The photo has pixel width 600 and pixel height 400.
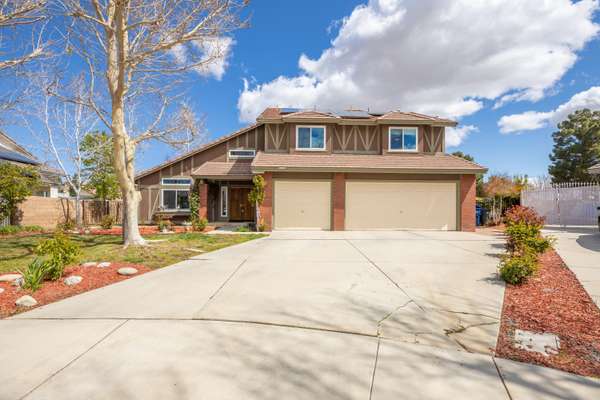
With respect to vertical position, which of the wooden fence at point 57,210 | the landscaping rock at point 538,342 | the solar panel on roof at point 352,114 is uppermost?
the solar panel on roof at point 352,114

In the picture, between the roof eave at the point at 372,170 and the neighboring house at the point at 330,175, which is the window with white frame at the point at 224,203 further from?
the roof eave at the point at 372,170

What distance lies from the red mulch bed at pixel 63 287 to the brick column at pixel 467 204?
1390cm

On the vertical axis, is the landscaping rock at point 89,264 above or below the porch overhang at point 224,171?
below

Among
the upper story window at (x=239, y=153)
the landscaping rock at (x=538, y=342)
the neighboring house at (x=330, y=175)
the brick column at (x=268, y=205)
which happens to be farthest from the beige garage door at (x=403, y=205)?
the landscaping rock at (x=538, y=342)

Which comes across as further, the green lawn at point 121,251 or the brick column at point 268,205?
the brick column at point 268,205

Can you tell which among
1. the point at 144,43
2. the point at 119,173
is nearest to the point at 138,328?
the point at 119,173

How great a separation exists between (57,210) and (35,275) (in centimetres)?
1308

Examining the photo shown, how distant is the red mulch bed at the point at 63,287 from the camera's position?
4293 mm

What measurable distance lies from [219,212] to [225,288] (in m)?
13.6

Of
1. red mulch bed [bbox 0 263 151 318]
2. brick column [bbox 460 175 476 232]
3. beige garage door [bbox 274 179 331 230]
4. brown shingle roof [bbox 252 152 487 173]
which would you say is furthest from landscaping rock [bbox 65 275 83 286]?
brick column [bbox 460 175 476 232]

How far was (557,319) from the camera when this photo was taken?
3650 mm

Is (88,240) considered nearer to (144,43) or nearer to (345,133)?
(144,43)

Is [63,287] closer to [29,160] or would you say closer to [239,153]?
[239,153]

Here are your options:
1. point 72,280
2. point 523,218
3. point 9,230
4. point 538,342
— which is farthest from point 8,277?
point 523,218
